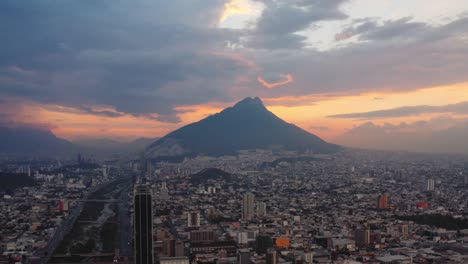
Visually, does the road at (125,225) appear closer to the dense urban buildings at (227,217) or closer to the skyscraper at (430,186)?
the dense urban buildings at (227,217)

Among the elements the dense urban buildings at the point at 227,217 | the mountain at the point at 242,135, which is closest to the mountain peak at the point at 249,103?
the mountain at the point at 242,135

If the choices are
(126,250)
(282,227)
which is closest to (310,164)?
(282,227)

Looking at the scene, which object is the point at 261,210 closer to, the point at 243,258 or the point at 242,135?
the point at 243,258

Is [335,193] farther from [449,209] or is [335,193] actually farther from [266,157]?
[266,157]

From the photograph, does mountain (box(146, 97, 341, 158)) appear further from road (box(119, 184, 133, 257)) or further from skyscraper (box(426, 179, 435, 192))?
road (box(119, 184, 133, 257))

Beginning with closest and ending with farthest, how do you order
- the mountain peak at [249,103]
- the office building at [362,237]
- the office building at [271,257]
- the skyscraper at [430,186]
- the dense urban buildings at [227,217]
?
→ 1. the office building at [271,257]
2. the dense urban buildings at [227,217]
3. the office building at [362,237]
4. the skyscraper at [430,186]
5. the mountain peak at [249,103]

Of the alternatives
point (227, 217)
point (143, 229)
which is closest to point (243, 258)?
point (143, 229)
